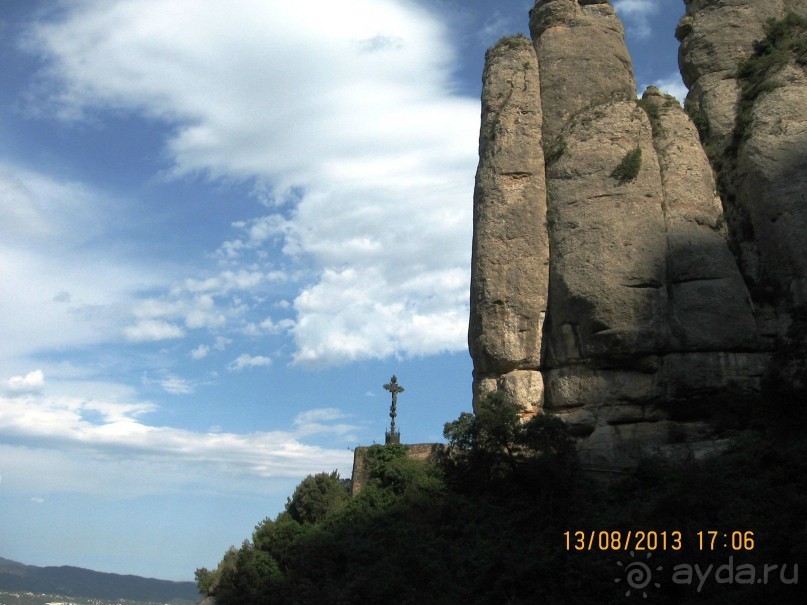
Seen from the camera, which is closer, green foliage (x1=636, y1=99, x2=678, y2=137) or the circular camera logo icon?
the circular camera logo icon

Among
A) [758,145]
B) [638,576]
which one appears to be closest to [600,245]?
[758,145]

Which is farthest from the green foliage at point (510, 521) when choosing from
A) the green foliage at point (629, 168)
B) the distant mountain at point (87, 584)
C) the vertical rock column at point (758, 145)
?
the distant mountain at point (87, 584)

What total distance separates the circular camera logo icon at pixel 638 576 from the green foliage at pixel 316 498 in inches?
408

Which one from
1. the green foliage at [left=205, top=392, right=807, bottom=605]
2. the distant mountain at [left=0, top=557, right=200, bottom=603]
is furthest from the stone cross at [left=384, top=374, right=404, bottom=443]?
the distant mountain at [left=0, top=557, right=200, bottom=603]

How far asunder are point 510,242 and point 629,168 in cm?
421

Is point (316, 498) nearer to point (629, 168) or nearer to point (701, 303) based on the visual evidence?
point (701, 303)

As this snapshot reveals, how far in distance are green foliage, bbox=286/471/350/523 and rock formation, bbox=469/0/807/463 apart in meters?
5.18

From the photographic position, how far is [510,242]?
29297mm

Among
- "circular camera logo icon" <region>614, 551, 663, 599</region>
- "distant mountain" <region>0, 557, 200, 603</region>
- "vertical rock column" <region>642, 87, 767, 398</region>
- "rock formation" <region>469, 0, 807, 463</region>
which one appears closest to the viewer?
"circular camera logo icon" <region>614, 551, 663, 599</region>

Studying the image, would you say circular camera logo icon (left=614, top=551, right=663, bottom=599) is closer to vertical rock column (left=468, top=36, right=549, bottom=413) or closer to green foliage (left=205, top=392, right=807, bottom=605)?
green foliage (left=205, top=392, right=807, bottom=605)

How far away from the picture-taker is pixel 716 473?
22547mm

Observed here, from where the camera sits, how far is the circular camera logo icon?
19.4 meters

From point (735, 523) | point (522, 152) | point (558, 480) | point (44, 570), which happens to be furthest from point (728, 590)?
point (44, 570)
